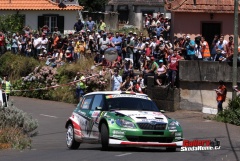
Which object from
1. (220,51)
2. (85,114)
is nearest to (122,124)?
(85,114)

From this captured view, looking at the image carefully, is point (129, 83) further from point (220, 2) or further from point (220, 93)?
point (220, 2)

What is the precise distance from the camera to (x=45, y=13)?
58.7 meters

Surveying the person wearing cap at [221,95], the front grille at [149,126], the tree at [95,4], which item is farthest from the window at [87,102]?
the tree at [95,4]

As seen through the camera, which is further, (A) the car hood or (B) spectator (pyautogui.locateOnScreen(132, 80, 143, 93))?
(B) spectator (pyautogui.locateOnScreen(132, 80, 143, 93))

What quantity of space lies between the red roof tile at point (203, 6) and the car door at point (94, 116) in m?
19.1

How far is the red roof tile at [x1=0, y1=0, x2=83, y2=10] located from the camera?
57.9 meters

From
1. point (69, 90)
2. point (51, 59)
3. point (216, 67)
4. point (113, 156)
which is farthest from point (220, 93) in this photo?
point (113, 156)

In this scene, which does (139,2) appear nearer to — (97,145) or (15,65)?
(15,65)

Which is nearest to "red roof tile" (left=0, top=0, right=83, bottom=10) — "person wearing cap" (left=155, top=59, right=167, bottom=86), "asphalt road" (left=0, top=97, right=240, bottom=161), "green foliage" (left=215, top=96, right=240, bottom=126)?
"asphalt road" (left=0, top=97, right=240, bottom=161)

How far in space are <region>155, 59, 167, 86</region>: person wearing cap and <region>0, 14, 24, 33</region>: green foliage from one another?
18.5m

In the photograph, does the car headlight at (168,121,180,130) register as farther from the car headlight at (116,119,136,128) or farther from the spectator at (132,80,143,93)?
the spectator at (132,80,143,93)

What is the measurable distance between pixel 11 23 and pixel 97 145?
101 feet

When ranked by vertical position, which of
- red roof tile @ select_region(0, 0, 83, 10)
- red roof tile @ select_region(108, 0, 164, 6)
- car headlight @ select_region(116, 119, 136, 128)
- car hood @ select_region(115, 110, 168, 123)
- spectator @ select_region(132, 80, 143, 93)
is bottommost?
spectator @ select_region(132, 80, 143, 93)

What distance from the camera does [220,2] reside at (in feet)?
128
